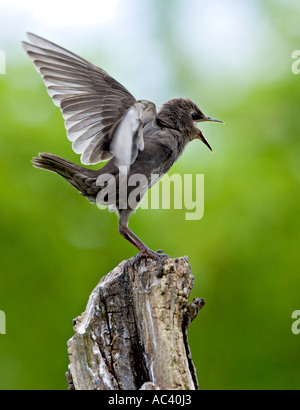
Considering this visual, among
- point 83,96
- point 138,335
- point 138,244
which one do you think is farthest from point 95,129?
point 138,335

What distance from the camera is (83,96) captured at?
5.66m

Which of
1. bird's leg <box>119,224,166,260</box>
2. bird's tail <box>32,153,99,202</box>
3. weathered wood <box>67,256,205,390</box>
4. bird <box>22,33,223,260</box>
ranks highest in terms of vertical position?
bird <box>22,33,223,260</box>

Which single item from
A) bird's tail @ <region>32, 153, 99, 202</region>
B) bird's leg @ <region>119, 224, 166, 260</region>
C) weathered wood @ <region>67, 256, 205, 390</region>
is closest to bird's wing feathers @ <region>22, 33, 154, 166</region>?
bird's tail @ <region>32, 153, 99, 202</region>

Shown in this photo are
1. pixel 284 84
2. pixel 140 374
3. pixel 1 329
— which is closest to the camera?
pixel 140 374

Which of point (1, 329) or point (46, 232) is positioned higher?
point (46, 232)

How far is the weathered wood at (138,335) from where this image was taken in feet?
13.8

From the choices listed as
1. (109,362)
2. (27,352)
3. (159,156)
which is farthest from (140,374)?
(27,352)

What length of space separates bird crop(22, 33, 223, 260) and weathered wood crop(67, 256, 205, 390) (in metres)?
0.74

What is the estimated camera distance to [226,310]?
860 cm

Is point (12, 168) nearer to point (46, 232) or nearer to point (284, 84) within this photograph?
point (46, 232)

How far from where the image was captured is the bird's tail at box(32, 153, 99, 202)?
5.43 metres

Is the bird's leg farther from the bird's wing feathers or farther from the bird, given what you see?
the bird's wing feathers

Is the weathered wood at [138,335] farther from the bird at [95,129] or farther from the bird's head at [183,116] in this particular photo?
the bird's head at [183,116]
